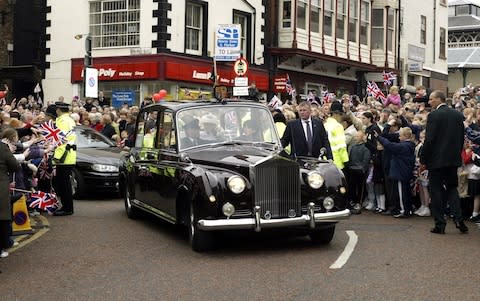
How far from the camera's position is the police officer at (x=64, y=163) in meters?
12.4

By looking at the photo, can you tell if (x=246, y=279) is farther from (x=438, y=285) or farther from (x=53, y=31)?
(x=53, y=31)

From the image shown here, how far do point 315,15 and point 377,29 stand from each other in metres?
6.68

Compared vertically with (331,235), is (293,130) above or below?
above

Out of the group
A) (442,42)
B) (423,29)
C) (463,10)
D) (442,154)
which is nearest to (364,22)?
(423,29)

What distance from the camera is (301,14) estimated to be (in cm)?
3188

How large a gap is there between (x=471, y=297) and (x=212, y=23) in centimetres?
2223

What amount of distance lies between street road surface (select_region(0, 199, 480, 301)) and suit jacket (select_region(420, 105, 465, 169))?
112cm

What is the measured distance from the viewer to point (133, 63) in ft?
86.3

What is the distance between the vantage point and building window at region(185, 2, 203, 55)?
88.8 ft

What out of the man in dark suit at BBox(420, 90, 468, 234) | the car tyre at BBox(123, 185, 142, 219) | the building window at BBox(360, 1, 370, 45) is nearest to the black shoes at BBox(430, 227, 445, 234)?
the man in dark suit at BBox(420, 90, 468, 234)

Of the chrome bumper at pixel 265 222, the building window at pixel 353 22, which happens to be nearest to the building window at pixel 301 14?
the building window at pixel 353 22

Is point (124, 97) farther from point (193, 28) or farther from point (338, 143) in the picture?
point (338, 143)

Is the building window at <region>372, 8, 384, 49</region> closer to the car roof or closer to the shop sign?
the shop sign

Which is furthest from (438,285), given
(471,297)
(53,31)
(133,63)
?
(53,31)
